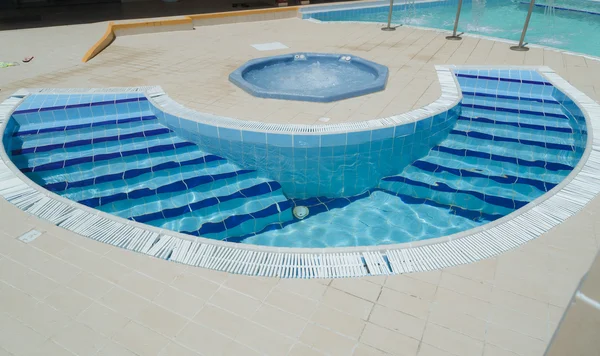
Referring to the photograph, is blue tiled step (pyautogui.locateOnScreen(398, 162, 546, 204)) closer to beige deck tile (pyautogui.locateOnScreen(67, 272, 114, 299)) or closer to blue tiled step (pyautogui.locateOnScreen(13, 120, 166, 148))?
beige deck tile (pyautogui.locateOnScreen(67, 272, 114, 299))

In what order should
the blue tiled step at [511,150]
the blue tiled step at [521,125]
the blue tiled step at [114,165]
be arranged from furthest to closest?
the blue tiled step at [521,125], the blue tiled step at [511,150], the blue tiled step at [114,165]

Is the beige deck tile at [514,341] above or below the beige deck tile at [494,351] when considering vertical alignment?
above

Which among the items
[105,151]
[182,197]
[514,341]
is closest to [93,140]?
[105,151]

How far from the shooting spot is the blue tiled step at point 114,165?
4.34 metres

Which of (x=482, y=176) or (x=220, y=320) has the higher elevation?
(x=220, y=320)

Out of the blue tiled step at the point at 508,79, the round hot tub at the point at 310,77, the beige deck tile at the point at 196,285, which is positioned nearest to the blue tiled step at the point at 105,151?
the round hot tub at the point at 310,77

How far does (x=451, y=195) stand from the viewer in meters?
4.13

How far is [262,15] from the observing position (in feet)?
33.4

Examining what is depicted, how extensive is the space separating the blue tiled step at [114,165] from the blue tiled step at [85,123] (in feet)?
2.86

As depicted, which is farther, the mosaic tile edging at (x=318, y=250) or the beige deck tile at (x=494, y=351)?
the mosaic tile edging at (x=318, y=250)

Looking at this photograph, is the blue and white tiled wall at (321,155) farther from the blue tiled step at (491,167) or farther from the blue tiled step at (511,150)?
the blue tiled step at (511,150)

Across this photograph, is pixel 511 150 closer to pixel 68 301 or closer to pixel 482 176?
pixel 482 176

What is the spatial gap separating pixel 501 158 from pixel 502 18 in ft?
31.0

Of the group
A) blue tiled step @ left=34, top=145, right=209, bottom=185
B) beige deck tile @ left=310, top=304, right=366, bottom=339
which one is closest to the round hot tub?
blue tiled step @ left=34, top=145, right=209, bottom=185
